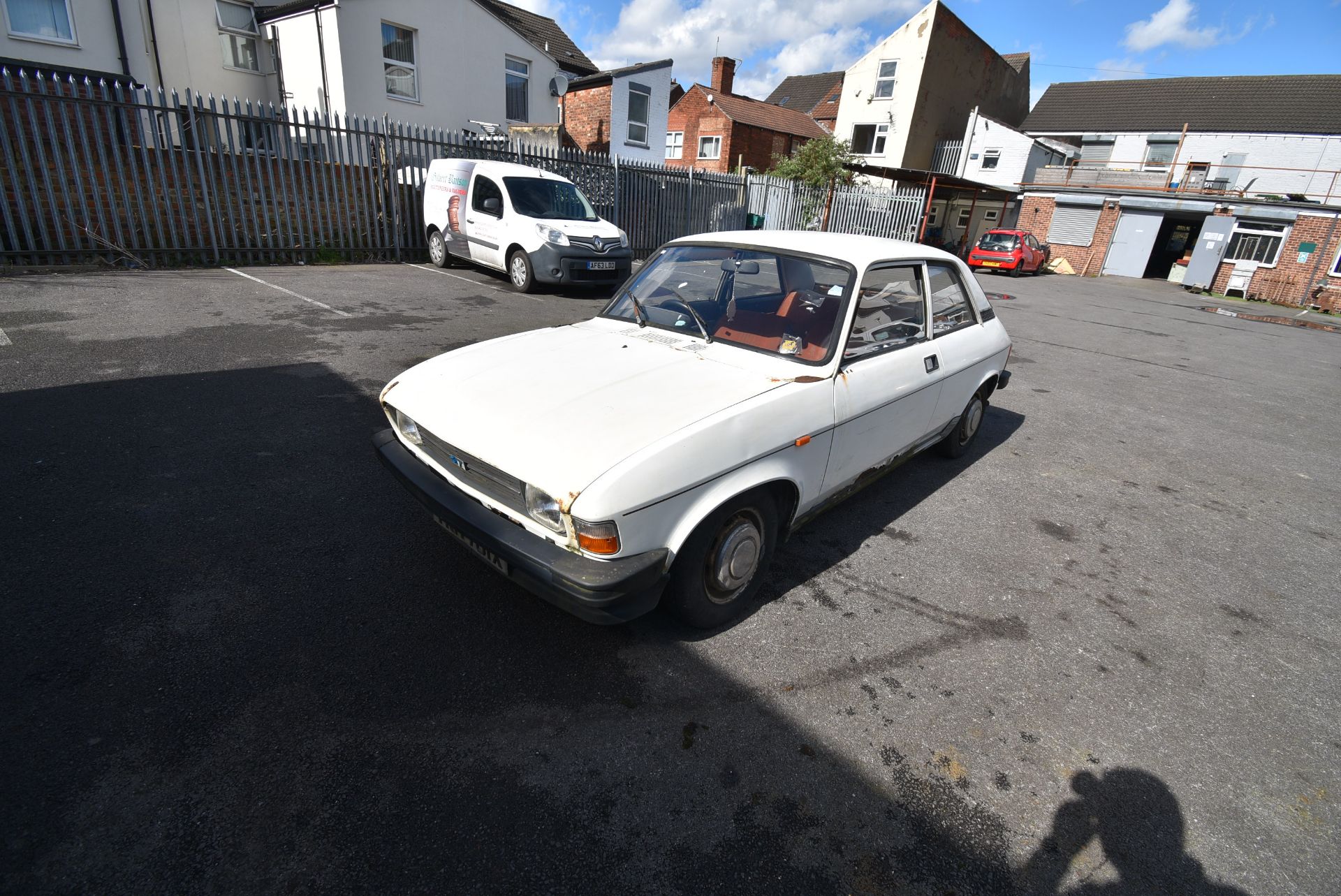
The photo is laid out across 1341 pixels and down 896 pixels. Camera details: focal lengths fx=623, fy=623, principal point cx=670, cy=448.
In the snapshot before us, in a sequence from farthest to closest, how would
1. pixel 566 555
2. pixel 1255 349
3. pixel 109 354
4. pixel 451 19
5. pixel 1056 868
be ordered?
pixel 451 19 → pixel 1255 349 → pixel 109 354 → pixel 566 555 → pixel 1056 868

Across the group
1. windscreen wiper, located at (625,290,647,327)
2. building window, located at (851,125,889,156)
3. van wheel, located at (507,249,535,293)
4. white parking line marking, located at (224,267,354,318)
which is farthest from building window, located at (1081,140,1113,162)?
windscreen wiper, located at (625,290,647,327)

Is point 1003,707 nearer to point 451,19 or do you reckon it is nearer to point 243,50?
point 451,19

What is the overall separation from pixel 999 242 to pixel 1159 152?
17893 mm

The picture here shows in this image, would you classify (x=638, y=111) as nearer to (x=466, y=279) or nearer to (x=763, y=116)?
(x=466, y=279)

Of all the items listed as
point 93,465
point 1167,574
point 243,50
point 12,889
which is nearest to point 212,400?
point 93,465

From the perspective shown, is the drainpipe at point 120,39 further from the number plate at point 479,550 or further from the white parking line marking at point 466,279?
the number plate at point 479,550

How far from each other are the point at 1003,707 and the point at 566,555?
6.22 feet

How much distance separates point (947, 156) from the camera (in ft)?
104

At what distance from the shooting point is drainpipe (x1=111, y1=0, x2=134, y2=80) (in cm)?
1410

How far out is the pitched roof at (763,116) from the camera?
32469mm

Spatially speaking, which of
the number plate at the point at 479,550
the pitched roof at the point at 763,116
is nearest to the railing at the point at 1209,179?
the pitched roof at the point at 763,116

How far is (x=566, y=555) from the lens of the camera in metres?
2.27

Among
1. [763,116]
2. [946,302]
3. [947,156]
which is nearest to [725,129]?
[763,116]

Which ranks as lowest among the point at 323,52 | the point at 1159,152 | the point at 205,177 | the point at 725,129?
the point at 205,177
